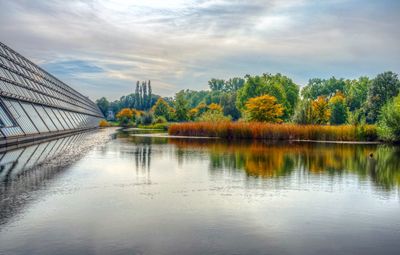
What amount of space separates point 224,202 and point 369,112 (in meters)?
75.2

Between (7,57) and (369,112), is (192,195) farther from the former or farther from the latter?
(369,112)

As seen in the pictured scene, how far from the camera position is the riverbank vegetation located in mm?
39750

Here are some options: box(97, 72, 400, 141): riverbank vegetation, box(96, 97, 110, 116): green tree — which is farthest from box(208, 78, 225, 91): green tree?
box(96, 97, 110, 116): green tree

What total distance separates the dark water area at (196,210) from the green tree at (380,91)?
66949mm

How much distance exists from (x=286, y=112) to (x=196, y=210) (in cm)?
8222

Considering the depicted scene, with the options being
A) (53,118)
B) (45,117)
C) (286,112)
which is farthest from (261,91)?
(45,117)

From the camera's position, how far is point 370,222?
27.2 ft

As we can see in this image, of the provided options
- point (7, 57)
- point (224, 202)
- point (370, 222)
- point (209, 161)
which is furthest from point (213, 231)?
point (7, 57)

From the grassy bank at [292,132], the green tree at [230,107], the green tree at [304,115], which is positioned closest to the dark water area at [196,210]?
the grassy bank at [292,132]

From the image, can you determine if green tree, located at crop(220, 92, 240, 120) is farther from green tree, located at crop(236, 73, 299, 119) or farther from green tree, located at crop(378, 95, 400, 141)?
green tree, located at crop(378, 95, 400, 141)

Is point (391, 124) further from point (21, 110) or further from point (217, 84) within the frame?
point (217, 84)

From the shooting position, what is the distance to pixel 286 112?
88.9 m

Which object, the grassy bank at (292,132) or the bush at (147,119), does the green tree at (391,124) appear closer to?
the grassy bank at (292,132)

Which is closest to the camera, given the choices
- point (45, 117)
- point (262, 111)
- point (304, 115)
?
point (45, 117)
